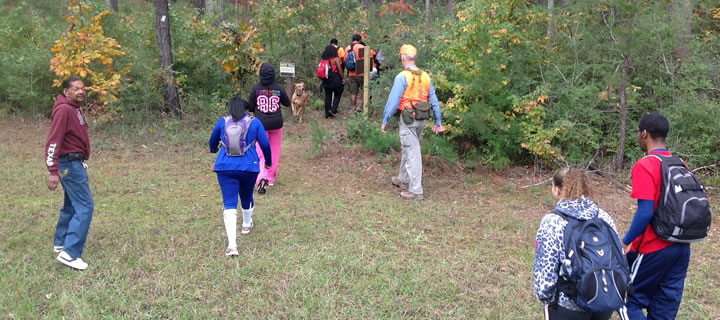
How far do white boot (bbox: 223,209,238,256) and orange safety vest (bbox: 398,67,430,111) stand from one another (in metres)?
2.70

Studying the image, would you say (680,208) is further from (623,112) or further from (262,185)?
(262,185)

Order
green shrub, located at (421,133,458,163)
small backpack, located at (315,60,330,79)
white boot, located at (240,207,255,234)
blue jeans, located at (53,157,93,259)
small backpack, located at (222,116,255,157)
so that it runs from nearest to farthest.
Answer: blue jeans, located at (53,157,93,259), small backpack, located at (222,116,255,157), white boot, located at (240,207,255,234), green shrub, located at (421,133,458,163), small backpack, located at (315,60,330,79)

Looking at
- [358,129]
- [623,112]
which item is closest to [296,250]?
[358,129]

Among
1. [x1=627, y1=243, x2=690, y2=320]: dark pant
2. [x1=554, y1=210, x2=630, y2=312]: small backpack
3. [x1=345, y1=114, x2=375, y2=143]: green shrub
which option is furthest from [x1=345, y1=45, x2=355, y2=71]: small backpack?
[x1=554, y1=210, x2=630, y2=312]: small backpack

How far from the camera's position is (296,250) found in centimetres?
509

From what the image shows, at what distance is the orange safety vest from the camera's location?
252 inches

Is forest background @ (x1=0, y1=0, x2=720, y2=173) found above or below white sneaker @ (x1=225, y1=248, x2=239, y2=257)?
above

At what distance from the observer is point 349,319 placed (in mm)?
3898

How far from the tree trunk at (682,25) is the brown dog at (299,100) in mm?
6758

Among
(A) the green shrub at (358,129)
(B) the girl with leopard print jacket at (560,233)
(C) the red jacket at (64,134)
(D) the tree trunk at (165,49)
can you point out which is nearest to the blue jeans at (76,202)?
(C) the red jacket at (64,134)

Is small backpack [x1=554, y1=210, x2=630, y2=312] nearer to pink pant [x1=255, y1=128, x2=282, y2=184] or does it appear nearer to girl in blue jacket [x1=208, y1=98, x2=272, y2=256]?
girl in blue jacket [x1=208, y1=98, x2=272, y2=256]

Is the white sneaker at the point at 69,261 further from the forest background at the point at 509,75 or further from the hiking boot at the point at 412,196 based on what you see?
the forest background at the point at 509,75

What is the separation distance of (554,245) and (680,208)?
0.98 m

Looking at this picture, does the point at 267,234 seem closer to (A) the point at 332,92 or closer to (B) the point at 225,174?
(B) the point at 225,174
